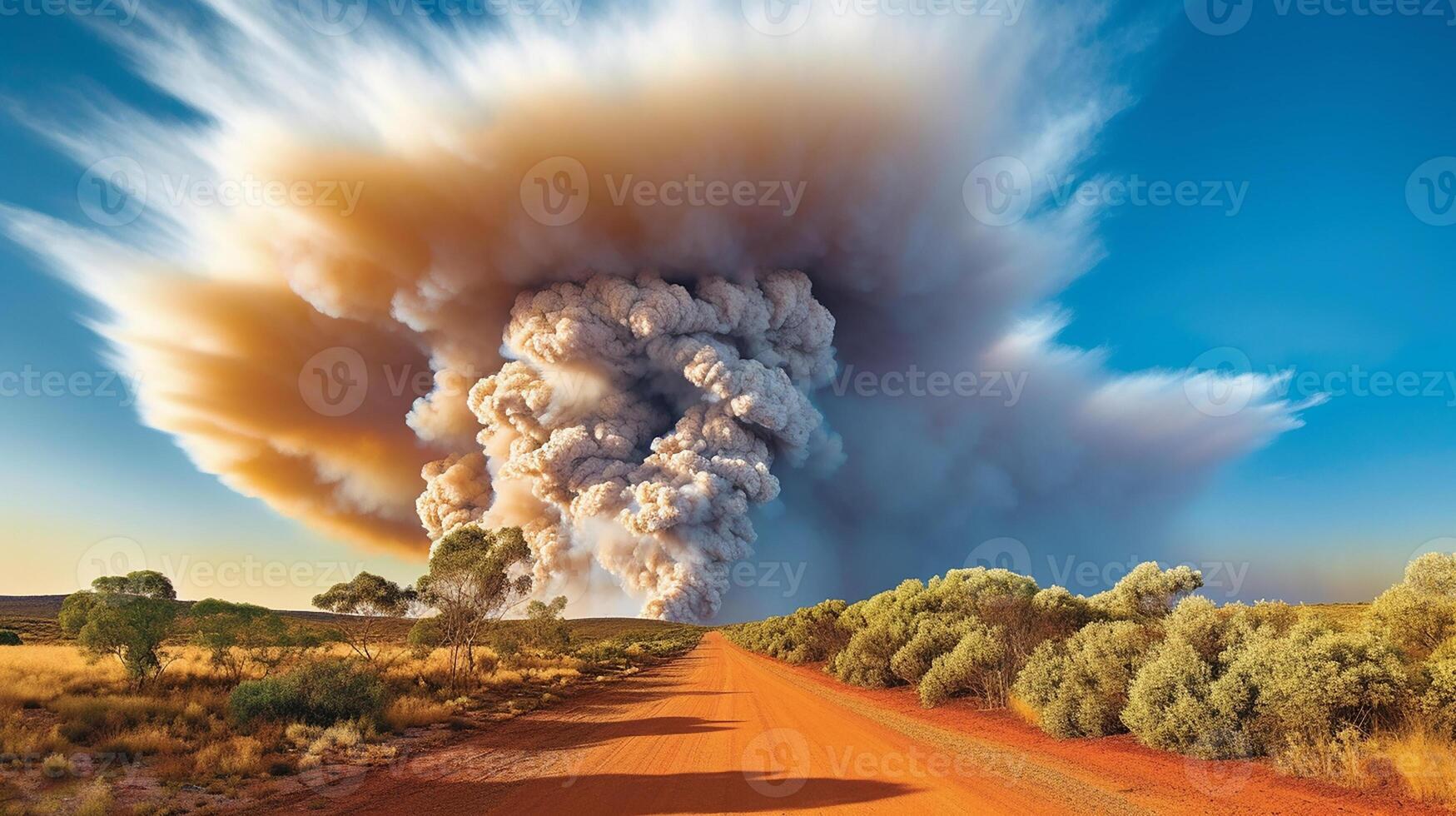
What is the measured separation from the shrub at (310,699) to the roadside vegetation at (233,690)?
0.03 m

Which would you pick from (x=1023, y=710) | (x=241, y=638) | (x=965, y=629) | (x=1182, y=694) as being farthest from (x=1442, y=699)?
(x=241, y=638)

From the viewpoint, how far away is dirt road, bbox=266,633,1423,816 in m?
7.01

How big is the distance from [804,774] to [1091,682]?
662cm

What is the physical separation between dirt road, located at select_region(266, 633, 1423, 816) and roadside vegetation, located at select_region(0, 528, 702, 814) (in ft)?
5.26

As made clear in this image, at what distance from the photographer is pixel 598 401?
48.5 meters

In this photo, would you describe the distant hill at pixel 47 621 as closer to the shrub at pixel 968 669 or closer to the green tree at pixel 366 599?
the green tree at pixel 366 599

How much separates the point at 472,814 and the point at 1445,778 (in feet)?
33.5

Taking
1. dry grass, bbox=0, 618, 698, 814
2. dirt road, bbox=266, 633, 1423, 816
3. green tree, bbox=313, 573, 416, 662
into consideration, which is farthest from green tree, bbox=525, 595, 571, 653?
dirt road, bbox=266, 633, 1423, 816

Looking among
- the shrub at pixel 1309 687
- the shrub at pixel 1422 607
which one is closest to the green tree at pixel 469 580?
the shrub at pixel 1309 687

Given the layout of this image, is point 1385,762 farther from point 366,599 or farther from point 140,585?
point 366,599

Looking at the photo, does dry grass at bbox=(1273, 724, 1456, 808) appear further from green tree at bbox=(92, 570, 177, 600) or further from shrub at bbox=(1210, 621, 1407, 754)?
green tree at bbox=(92, 570, 177, 600)

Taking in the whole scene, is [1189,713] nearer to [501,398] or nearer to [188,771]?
[188,771]

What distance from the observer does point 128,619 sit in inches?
583

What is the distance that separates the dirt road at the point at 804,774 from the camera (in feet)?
23.0
